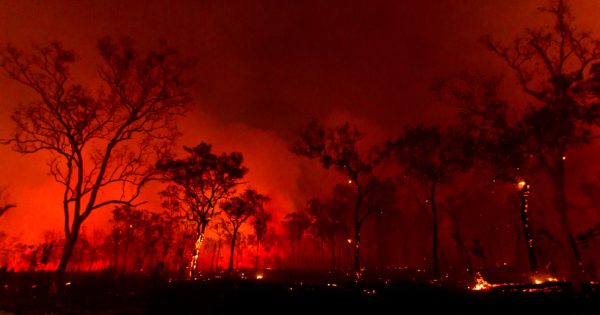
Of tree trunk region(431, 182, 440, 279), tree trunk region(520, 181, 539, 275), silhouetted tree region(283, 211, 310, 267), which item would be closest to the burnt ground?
tree trunk region(520, 181, 539, 275)

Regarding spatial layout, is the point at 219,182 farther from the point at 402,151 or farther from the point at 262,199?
the point at 402,151

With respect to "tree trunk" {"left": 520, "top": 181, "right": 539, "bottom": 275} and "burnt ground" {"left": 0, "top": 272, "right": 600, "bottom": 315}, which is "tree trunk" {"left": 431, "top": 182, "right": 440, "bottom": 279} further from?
"burnt ground" {"left": 0, "top": 272, "right": 600, "bottom": 315}

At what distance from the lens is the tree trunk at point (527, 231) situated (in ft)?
65.0

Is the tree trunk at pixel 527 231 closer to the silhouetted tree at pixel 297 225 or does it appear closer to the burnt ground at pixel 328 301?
the burnt ground at pixel 328 301

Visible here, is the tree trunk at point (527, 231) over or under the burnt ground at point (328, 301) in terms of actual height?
over

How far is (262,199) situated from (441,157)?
21.4 metres

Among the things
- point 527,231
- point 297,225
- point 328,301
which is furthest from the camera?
point 297,225

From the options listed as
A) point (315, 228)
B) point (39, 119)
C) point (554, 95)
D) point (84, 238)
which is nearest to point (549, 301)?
point (554, 95)

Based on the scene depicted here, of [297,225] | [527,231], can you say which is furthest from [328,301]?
[297,225]

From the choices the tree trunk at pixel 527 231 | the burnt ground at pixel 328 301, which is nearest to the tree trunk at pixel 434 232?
the tree trunk at pixel 527 231

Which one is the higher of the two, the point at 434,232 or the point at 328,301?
the point at 434,232

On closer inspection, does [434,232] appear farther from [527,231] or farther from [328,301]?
[328,301]

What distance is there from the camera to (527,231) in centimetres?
2114

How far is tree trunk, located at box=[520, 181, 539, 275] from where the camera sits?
19806 millimetres
